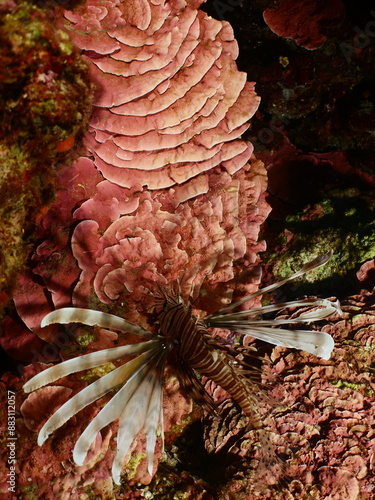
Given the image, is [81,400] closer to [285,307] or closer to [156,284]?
[156,284]

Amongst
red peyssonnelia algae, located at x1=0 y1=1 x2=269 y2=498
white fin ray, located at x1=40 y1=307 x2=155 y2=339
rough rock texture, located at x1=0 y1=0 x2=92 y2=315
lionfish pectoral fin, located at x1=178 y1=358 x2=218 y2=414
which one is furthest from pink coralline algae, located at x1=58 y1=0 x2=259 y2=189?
lionfish pectoral fin, located at x1=178 y1=358 x2=218 y2=414

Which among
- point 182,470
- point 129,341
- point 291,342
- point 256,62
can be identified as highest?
point 256,62

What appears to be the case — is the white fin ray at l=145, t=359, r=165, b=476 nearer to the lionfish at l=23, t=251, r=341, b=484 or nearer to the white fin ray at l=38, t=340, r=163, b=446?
the lionfish at l=23, t=251, r=341, b=484

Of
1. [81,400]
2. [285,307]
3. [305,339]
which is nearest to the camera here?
[81,400]

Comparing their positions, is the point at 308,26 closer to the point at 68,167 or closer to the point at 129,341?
the point at 68,167

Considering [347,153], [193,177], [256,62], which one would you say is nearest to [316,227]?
[347,153]

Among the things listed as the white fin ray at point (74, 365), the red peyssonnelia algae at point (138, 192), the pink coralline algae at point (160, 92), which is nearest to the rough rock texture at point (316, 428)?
the red peyssonnelia algae at point (138, 192)

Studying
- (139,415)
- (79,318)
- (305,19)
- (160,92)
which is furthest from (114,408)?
(305,19)
